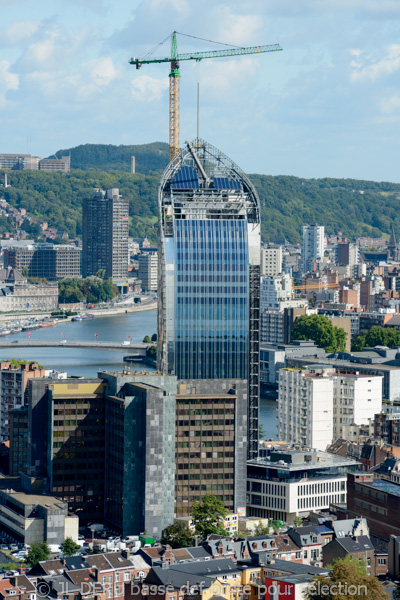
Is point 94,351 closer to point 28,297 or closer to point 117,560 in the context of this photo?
point 28,297

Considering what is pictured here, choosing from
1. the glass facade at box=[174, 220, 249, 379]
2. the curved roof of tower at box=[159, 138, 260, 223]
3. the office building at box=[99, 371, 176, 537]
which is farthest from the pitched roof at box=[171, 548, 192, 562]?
the curved roof of tower at box=[159, 138, 260, 223]

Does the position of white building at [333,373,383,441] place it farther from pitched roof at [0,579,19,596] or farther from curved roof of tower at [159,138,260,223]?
pitched roof at [0,579,19,596]

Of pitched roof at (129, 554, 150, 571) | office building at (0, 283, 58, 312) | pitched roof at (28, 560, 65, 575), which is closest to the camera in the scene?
pitched roof at (28, 560, 65, 575)

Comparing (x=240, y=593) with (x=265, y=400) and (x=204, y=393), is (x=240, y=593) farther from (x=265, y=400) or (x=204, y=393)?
(x=265, y=400)

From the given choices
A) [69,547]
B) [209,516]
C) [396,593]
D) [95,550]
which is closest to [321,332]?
[209,516]

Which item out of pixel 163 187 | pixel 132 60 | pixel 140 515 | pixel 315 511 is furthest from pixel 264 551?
pixel 132 60

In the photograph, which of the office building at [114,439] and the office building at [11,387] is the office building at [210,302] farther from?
the office building at [11,387]

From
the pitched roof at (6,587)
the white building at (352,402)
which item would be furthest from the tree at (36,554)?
the white building at (352,402)
